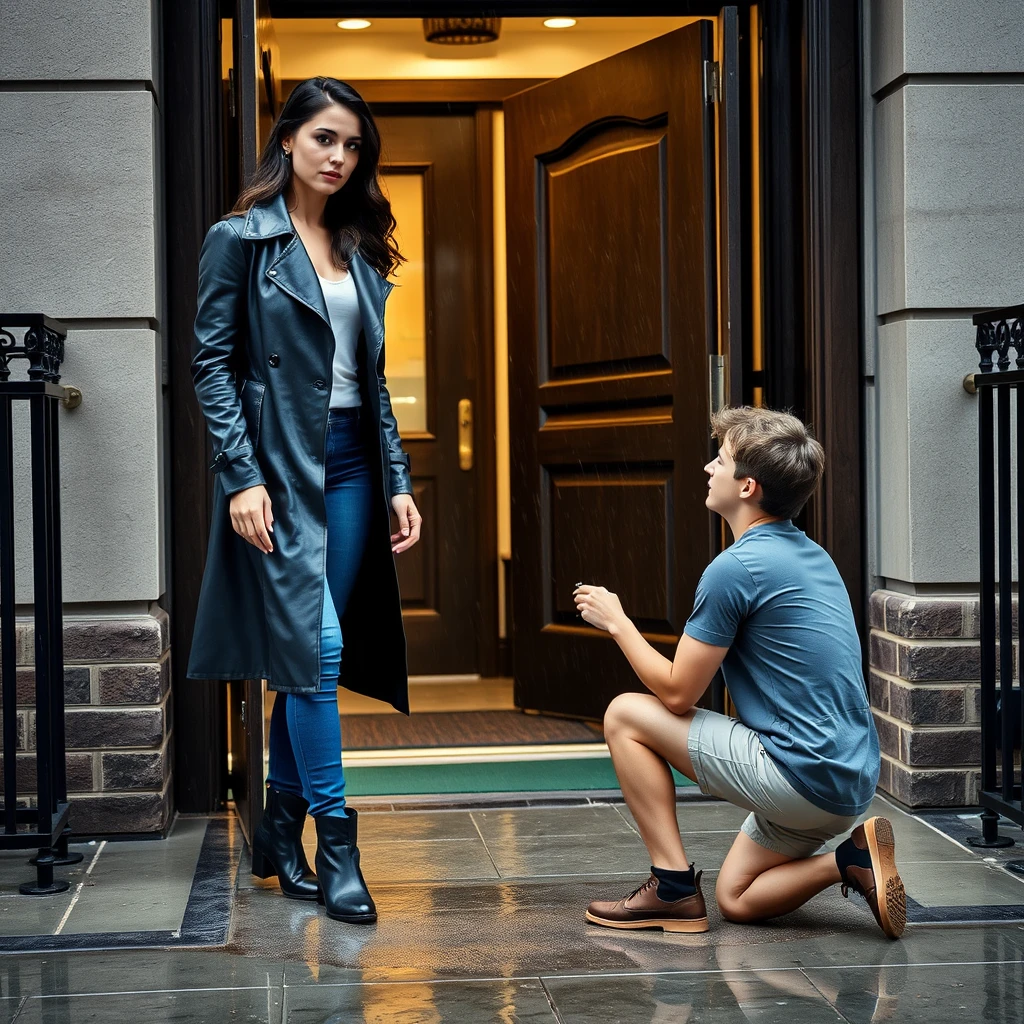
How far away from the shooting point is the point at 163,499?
355 centimetres

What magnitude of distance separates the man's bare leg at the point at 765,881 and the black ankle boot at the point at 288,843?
85 centimetres

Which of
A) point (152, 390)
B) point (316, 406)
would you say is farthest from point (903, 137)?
point (152, 390)

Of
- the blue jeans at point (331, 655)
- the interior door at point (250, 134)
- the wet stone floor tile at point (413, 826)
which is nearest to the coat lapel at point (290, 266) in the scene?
the blue jeans at point (331, 655)

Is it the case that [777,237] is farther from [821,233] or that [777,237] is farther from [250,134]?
[250,134]

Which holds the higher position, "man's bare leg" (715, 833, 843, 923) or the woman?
the woman

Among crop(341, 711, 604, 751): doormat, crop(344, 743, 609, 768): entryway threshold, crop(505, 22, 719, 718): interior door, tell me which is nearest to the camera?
crop(505, 22, 719, 718): interior door

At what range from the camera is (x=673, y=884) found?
2.61 m

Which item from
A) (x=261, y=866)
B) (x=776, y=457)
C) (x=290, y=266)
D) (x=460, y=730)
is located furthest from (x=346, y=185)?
(x=460, y=730)

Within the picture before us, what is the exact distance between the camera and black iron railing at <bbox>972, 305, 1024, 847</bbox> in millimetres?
3082

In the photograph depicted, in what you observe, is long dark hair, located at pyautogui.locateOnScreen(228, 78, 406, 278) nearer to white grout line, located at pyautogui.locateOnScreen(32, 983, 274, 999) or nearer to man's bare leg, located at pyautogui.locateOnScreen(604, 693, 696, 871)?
man's bare leg, located at pyautogui.locateOnScreen(604, 693, 696, 871)

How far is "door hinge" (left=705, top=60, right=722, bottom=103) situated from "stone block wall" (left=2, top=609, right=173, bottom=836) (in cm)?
211

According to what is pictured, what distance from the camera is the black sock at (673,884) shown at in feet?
8.56

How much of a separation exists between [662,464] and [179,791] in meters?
1.74

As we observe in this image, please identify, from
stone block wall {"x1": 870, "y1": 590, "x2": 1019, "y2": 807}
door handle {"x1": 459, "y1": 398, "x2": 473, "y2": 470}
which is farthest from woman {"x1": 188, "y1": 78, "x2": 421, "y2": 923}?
door handle {"x1": 459, "y1": 398, "x2": 473, "y2": 470}
